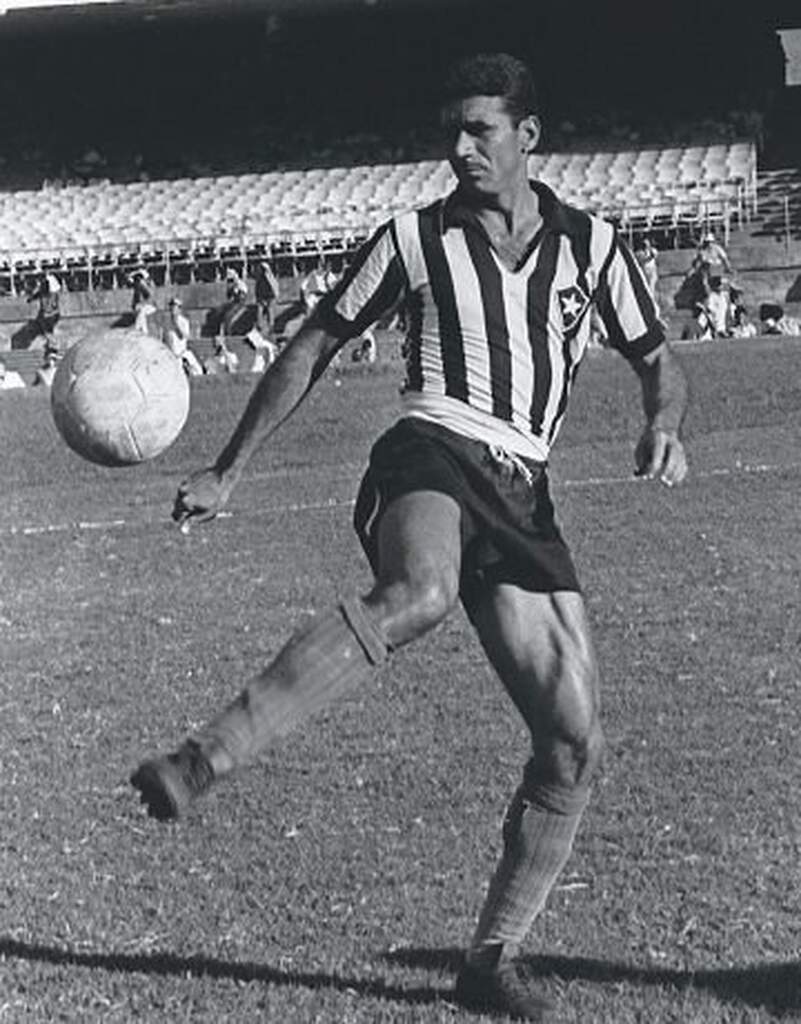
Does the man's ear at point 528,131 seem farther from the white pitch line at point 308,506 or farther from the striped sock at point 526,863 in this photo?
the white pitch line at point 308,506

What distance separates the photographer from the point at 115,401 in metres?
6.07

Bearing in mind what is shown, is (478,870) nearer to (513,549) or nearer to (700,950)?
(700,950)

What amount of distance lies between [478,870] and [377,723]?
2.33m

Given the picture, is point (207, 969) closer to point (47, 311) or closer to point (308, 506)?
point (308, 506)

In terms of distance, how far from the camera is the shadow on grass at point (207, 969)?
515 centimetres

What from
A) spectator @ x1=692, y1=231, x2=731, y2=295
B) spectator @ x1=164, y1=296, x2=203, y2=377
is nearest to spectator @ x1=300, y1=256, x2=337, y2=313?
spectator @ x1=164, y1=296, x2=203, y2=377

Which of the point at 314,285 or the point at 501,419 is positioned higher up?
the point at 501,419

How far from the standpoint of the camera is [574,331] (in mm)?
5250

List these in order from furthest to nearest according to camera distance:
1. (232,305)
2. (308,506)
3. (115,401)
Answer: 1. (232,305)
2. (308,506)
3. (115,401)

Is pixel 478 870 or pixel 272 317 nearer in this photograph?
pixel 478 870

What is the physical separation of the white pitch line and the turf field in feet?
3.00

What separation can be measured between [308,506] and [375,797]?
956 cm

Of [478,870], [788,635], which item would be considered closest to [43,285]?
[788,635]

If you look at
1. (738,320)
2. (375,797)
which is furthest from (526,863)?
(738,320)
